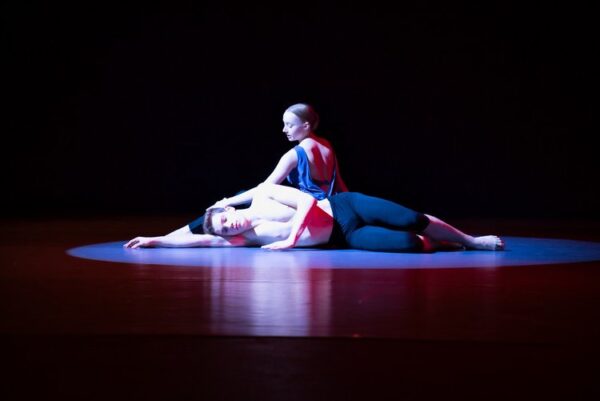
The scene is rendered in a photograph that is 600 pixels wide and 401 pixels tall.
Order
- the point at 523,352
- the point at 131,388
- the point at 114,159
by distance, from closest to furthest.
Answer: the point at 131,388
the point at 523,352
the point at 114,159

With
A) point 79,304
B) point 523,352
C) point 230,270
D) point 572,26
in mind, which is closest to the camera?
point 523,352

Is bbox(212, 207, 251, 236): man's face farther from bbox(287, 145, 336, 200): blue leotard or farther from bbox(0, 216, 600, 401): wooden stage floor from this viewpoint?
bbox(0, 216, 600, 401): wooden stage floor

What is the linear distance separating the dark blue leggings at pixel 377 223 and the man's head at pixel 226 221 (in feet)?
1.77

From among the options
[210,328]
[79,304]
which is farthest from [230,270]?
[210,328]

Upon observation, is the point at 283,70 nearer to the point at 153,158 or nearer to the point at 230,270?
the point at 153,158

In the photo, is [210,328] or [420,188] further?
[420,188]

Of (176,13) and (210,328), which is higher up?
(176,13)

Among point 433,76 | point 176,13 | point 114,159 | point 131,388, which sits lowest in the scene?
point 131,388

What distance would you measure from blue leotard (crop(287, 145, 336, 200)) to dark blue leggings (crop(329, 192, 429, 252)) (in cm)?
35

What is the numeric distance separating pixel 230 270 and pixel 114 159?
4.82m

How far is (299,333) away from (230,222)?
2.73m

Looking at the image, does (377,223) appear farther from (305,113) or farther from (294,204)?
A: (305,113)

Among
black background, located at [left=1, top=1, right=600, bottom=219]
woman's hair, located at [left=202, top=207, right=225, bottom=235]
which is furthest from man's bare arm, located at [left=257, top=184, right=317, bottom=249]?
black background, located at [left=1, top=1, right=600, bottom=219]

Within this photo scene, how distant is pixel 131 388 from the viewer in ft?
5.66
